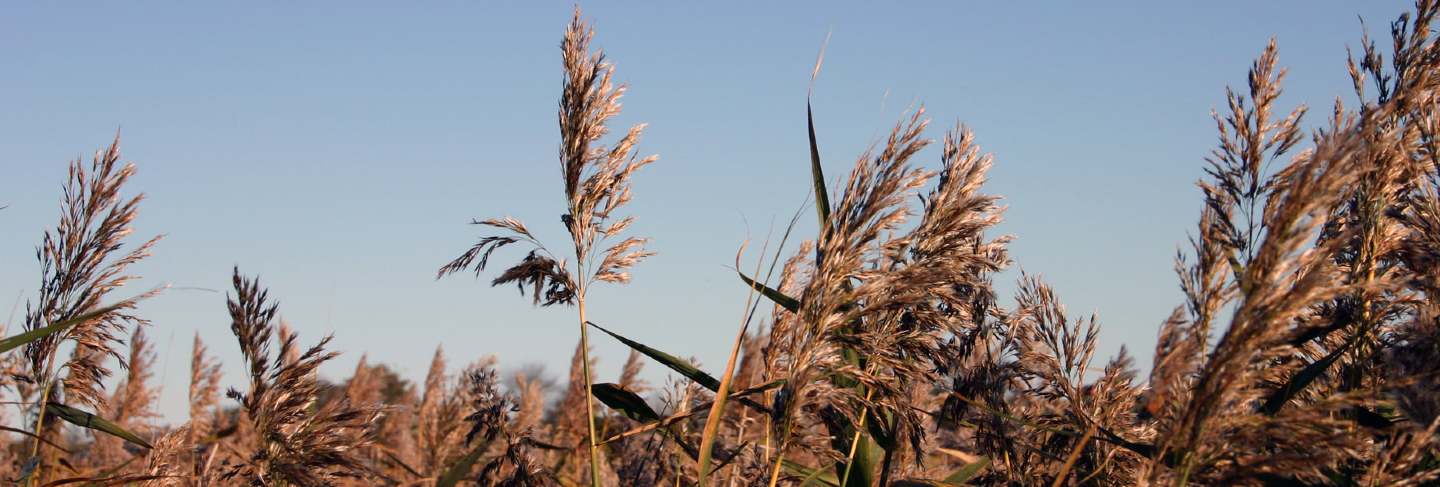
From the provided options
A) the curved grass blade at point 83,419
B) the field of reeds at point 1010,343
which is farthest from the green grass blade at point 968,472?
the curved grass blade at point 83,419

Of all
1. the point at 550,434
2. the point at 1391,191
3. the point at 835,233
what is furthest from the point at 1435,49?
the point at 550,434

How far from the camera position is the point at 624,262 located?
3459 millimetres

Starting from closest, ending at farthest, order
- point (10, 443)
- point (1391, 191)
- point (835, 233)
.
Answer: point (835, 233) → point (1391, 191) → point (10, 443)

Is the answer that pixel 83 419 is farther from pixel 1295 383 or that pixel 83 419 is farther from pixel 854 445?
pixel 1295 383

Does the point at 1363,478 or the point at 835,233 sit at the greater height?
the point at 835,233

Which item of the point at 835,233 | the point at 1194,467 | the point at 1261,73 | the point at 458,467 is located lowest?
the point at 1194,467

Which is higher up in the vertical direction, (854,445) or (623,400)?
(623,400)

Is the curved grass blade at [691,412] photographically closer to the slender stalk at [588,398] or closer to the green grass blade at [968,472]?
the slender stalk at [588,398]

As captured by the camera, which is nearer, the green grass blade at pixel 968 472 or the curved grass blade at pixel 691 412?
the curved grass blade at pixel 691 412

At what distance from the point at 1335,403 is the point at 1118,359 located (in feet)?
3.04

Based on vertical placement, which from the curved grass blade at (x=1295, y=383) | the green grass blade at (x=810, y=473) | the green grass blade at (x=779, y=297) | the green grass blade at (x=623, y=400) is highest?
the green grass blade at (x=779, y=297)

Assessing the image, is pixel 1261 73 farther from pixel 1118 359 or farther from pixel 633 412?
pixel 633 412

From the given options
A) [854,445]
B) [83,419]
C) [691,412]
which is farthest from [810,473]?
[83,419]

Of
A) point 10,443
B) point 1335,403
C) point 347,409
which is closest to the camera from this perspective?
point 1335,403
